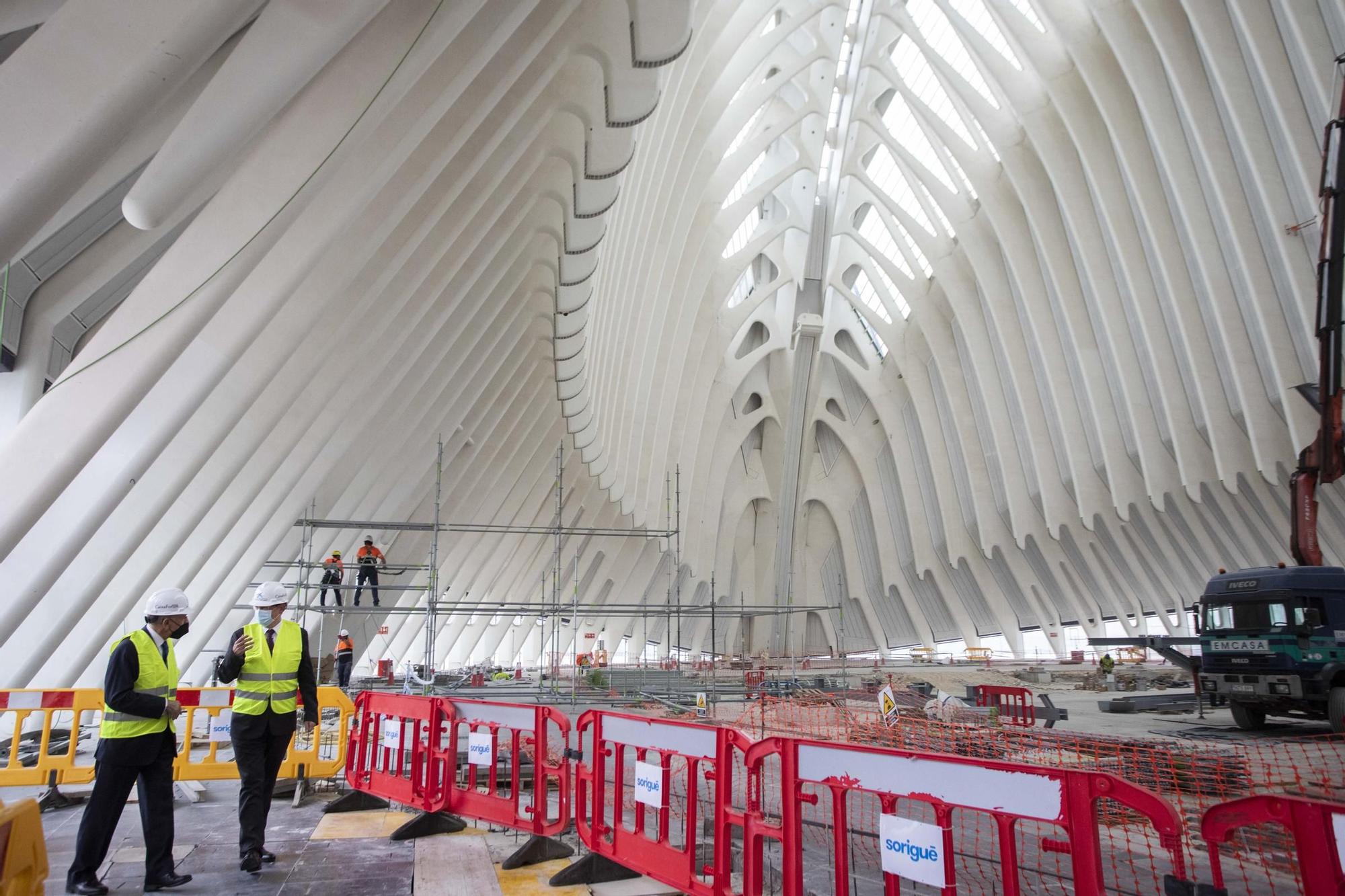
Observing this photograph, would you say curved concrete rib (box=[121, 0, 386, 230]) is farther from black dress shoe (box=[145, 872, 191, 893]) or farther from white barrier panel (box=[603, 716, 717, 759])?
white barrier panel (box=[603, 716, 717, 759])

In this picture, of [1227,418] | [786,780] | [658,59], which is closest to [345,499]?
[658,59]

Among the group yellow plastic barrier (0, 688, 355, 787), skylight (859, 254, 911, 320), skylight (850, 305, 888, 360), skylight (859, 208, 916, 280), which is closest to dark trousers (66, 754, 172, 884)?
yellow plastic barrier (0, 688, 355, 787)

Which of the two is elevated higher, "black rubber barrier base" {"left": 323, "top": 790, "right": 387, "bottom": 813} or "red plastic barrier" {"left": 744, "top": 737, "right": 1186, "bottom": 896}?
"red plastic barrier" {"left": 744, "top": 737, "right": 1186, "bottom": 896}

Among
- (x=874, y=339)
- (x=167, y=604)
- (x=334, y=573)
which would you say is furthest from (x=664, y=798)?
(x=874, y=339)

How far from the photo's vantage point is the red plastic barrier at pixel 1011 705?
47.3ft

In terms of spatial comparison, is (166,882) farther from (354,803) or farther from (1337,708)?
(1337,708)

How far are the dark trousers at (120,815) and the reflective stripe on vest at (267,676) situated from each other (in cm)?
53

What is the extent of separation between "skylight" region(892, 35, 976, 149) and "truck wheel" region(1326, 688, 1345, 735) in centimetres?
2356

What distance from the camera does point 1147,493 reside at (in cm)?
2569

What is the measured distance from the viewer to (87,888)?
178 inches

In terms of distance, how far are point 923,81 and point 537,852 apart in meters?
32.4

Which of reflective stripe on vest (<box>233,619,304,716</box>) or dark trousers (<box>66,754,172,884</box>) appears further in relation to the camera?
reflective stripe on vest (<box>233,619,304,716</box>)

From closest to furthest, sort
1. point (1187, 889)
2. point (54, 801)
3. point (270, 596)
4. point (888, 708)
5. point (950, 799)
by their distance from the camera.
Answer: point (1187, 889)
point (950, 799)
point (270, 596)
point (54, 801)
point (888, 708)

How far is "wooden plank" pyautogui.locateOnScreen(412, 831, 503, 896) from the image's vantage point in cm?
477
